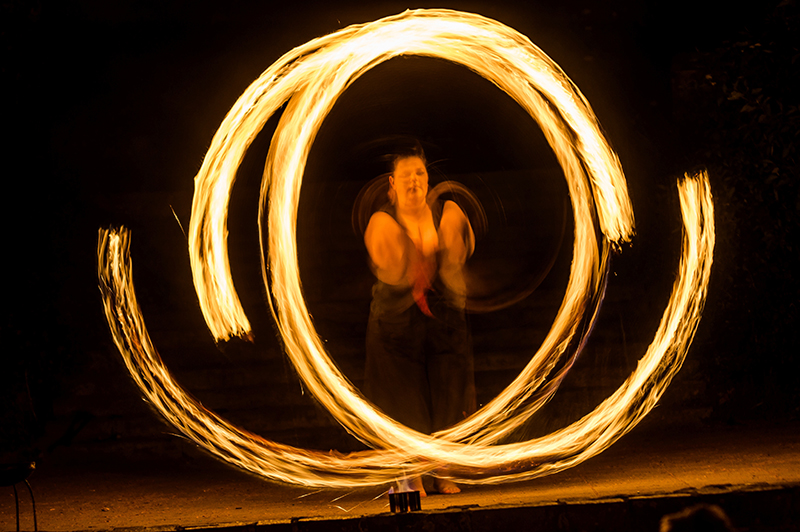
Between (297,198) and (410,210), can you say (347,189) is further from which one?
(410,210)

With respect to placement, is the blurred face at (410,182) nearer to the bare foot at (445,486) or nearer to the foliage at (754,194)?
the bare foot at (445,486)

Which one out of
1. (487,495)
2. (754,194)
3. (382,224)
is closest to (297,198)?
(382,224)

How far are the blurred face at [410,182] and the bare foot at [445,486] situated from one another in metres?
1.69

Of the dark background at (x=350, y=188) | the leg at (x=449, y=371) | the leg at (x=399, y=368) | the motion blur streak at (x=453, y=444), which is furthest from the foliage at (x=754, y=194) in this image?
the leg at (x=399, y=368)

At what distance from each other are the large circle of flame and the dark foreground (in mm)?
214

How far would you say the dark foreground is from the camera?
364 cm

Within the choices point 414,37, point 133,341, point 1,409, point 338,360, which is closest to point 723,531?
point 414,37

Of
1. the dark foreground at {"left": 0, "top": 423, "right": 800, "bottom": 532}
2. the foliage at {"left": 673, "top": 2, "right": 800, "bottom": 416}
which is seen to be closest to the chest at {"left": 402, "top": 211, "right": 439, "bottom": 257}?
the dark foreground at {"left": 0, "top": 423, "right": 800, "bottom": 532}

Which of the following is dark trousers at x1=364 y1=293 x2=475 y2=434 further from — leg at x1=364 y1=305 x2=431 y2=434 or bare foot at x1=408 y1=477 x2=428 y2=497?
bare foot at x1=408 y1=477 x2=428 y2=497

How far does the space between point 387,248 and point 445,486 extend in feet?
4.92

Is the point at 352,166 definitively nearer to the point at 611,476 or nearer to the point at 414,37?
the point at 414,37

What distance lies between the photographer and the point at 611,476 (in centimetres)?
481

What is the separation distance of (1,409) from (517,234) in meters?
4.51

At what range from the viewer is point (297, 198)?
5113 millimetres
